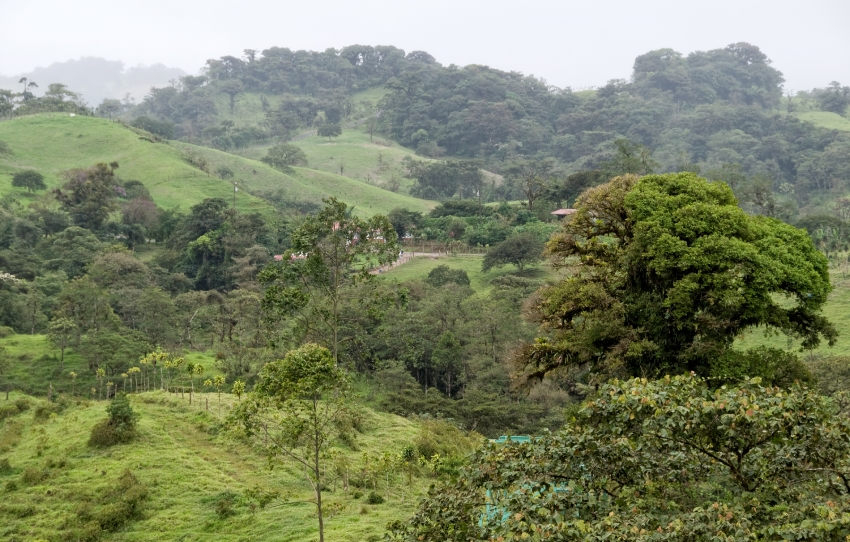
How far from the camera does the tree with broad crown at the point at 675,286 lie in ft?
40.8

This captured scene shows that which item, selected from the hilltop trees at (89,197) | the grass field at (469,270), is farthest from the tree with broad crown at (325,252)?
the hilltop trees at (89,197)

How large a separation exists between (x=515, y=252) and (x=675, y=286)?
2779 cm

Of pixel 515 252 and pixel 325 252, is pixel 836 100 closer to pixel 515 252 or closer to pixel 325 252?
pixel 515 252

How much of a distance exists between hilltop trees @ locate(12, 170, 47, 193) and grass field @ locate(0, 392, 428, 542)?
45605mm

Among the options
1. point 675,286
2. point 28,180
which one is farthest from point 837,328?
point 28,180

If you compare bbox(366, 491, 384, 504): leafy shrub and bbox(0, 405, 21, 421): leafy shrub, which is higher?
bbox(366, 491, 384, 504): leafy shrub

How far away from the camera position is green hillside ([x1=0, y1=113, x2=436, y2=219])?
62156 mm

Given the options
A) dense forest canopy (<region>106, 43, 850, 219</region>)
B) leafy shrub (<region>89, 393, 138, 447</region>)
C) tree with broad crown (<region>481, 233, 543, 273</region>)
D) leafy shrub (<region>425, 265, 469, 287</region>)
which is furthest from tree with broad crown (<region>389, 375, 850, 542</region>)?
dense forest canopy (<region>106, 43, 850, 219</region>)

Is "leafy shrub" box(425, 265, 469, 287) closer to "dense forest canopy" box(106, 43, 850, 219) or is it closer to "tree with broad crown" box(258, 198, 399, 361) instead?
"tree with broad crown" box(258, 198, 399, 361)

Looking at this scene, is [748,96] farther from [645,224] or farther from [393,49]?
[645,224]

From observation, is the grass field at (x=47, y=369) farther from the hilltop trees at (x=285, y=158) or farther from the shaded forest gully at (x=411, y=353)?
the hilltop trees at (x=285, y=158)

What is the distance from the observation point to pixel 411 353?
1127 inches

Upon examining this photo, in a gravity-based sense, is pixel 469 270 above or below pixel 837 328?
below

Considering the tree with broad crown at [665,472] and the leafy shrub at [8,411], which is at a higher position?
the tree with broad crown at [665,472]
